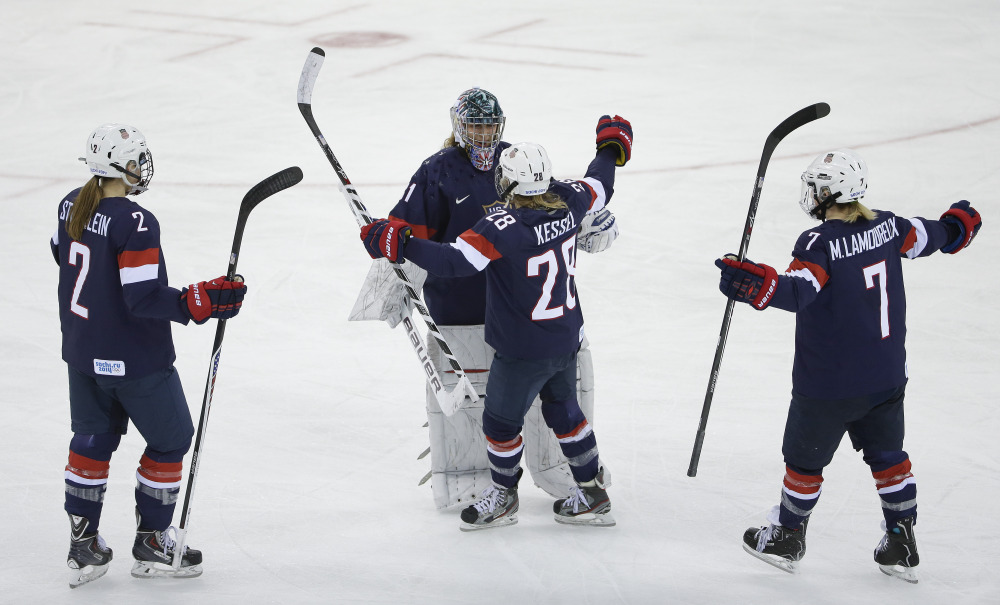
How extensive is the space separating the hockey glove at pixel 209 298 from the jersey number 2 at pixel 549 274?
852 mm

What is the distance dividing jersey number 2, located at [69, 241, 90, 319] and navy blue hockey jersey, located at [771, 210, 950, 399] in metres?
1.85

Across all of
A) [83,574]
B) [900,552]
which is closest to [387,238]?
[83,574]

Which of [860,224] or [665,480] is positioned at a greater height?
[860,224]

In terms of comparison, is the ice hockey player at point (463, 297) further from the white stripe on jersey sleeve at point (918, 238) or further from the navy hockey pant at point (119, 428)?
the white stripe on jersey sleeve at point (918, 238)

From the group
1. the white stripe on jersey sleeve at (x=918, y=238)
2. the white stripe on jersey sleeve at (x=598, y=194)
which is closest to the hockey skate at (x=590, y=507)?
the white stripe on jersey sleeve at (x=598, y=194)

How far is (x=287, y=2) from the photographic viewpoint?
40.1 feet

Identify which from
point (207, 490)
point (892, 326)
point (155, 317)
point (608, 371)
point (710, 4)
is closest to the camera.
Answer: point (155, 317)

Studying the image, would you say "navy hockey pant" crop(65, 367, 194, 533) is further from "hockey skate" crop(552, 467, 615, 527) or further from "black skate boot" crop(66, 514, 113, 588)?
"hockey skate" crop(552, 467, 615, 527)

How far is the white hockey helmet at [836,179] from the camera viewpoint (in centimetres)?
295

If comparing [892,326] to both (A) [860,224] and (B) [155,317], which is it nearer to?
(A) [860,224]

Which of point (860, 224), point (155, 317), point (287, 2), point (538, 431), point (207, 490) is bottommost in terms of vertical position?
point (207, 490)

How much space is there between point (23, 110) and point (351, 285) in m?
4.43

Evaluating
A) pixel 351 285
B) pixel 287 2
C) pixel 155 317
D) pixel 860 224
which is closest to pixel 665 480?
pixel 860 224

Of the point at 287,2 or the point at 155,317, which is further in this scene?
the point at 287,2
